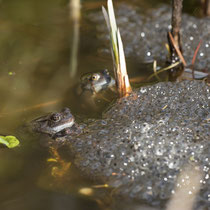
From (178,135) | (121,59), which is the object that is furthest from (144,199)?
(121,59)

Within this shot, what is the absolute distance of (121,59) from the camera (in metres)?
2.42

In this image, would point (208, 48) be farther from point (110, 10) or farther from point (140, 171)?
point (140, 171)

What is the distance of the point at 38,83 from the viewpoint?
288 cm

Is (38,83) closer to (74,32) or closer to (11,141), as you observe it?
(11,141)

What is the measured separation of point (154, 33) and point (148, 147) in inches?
59.8

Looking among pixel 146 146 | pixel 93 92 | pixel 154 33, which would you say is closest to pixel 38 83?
pixel 93 92

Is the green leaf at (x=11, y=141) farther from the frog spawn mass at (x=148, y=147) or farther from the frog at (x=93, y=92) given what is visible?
the frog at (x=93, y=92)

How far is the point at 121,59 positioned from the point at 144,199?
2.83 feet

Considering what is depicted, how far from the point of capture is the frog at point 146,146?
81.0 inches

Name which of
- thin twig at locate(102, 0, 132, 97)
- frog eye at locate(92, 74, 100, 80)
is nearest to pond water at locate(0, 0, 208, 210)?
frog eye at locate(92, 74, 100, 80)

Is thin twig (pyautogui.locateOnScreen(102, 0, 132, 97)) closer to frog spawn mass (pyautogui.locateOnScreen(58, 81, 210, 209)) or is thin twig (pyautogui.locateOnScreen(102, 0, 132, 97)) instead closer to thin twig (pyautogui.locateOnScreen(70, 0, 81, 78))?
frog spawn mass (pyautogui.locateOnScreen(58, 81, 210, 209))

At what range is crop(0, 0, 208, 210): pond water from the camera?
6.59 ft

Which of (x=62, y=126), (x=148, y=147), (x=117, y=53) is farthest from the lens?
(x=62, y=126)

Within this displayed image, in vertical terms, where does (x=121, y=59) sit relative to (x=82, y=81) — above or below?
above
